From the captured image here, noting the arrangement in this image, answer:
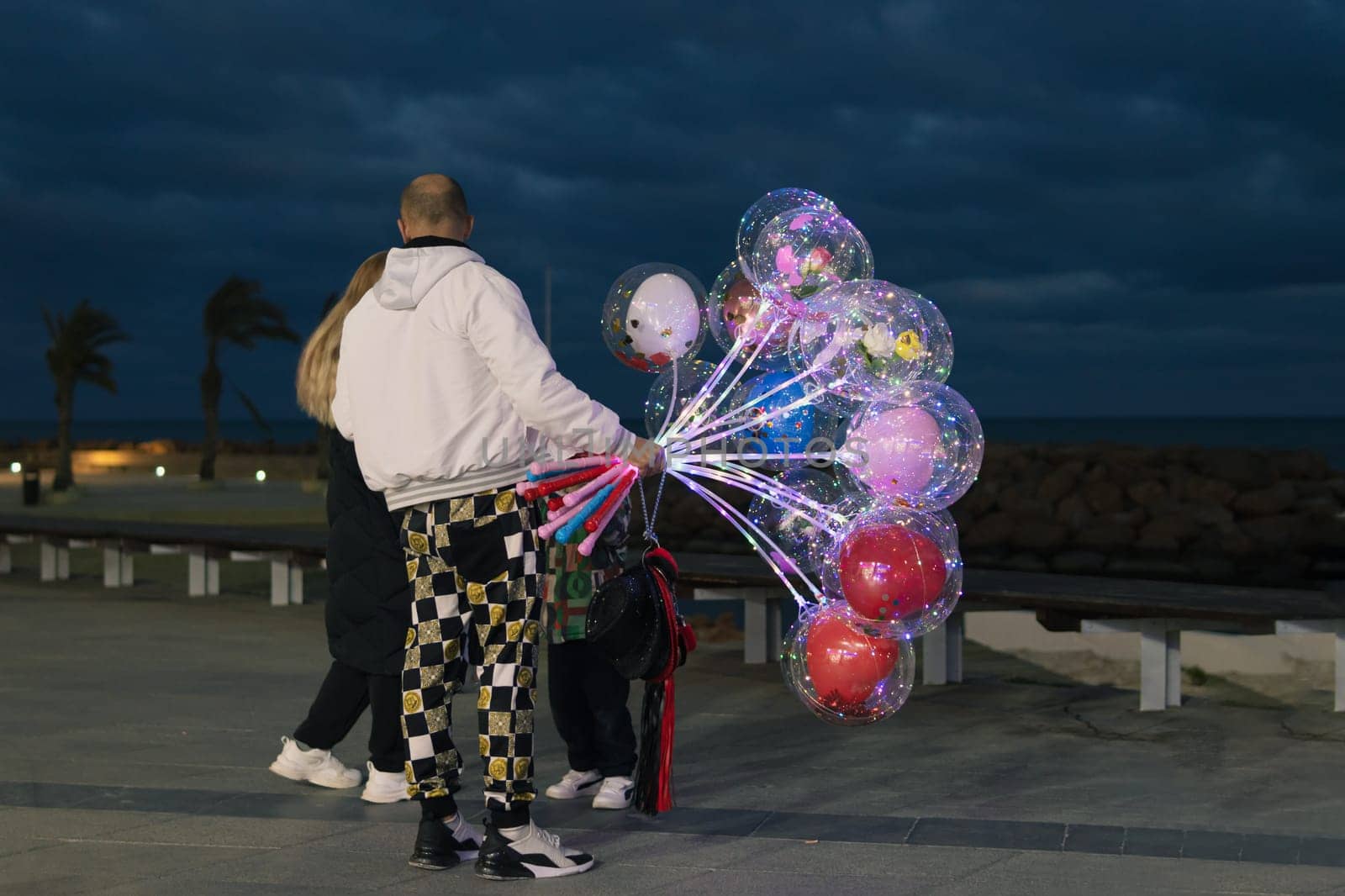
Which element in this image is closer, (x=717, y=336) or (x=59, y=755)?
(x=717, y=336)

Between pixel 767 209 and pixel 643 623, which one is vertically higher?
pixel 767 209

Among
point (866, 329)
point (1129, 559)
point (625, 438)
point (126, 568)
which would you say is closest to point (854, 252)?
point (866, 329)

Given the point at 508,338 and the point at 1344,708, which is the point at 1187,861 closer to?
the point at 508,338

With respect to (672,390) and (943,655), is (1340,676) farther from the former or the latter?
(672,390)

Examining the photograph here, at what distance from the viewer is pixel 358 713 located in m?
5.27

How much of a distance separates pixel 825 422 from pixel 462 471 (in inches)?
59.1

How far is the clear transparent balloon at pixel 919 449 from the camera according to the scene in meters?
4.55

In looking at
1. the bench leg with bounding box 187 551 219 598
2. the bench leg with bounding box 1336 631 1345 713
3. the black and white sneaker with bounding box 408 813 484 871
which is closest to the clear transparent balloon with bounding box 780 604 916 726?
the black and white sneaker with bounding box 408 813 484 871

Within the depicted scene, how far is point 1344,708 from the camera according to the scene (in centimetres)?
684

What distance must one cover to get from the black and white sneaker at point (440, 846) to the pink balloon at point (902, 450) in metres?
1.57

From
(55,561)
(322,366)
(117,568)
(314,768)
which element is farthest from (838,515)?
(55,561)

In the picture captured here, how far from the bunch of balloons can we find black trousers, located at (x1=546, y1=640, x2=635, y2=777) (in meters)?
0.60

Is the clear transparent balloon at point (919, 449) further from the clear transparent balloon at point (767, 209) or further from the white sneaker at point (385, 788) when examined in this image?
the white sneaker at point (385, 788)

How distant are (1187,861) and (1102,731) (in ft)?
7.28
